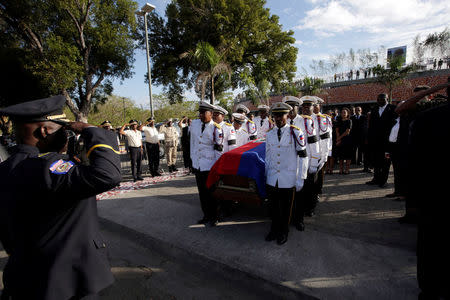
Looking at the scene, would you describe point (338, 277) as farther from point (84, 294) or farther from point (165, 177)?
point (165, 177)

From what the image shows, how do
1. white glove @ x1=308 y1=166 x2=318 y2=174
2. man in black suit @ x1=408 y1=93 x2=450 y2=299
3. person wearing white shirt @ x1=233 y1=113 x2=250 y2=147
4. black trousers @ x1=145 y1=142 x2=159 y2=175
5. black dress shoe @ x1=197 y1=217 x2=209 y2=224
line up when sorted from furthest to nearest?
black trousers @ x1=145 y1=142 x2=159 y2=175, person wearing white shirt @ x1=233 y1=113 x2=250 y2=147, black dress shoe @ x1=197 y1=217 x2=209 y2=224, white glove @ x1=308 y1=166 x2=318 y2=174, man in black suit @ x1=408 y1=93 x2=450 y2=299

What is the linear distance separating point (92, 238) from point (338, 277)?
8.07ft

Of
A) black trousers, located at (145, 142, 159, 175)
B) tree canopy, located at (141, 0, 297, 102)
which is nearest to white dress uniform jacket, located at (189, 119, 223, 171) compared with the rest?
black trousers, located at (145, 142, 159, 175)

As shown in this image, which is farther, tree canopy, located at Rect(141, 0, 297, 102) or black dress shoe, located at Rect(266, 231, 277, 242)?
tree canopy, located at Rect(141, 0, 297, 102)

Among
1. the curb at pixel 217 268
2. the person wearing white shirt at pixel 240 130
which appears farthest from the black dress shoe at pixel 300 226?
the person wearing white shirt at pixel 240 130

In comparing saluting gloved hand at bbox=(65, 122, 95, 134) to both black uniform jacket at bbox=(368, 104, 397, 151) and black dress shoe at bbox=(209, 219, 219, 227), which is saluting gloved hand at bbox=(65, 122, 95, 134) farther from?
black uniform jacket at bbox=(368, 104, 397, 151)

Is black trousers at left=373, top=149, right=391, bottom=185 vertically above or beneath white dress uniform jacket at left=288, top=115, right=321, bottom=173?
beneath

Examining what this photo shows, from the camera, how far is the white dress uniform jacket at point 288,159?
10.7 feet

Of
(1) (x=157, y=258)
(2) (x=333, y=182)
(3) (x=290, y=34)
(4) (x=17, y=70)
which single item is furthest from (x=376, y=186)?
(4) (x=17, y=70)

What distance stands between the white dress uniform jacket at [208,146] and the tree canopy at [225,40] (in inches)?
575

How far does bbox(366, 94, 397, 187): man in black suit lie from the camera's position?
5.51 m

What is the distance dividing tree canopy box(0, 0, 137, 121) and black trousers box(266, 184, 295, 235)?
16736 millimetres

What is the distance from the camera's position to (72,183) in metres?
1.21

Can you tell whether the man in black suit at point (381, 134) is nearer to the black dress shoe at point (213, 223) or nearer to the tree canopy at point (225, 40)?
the black dress shoe at point (213, 223)
